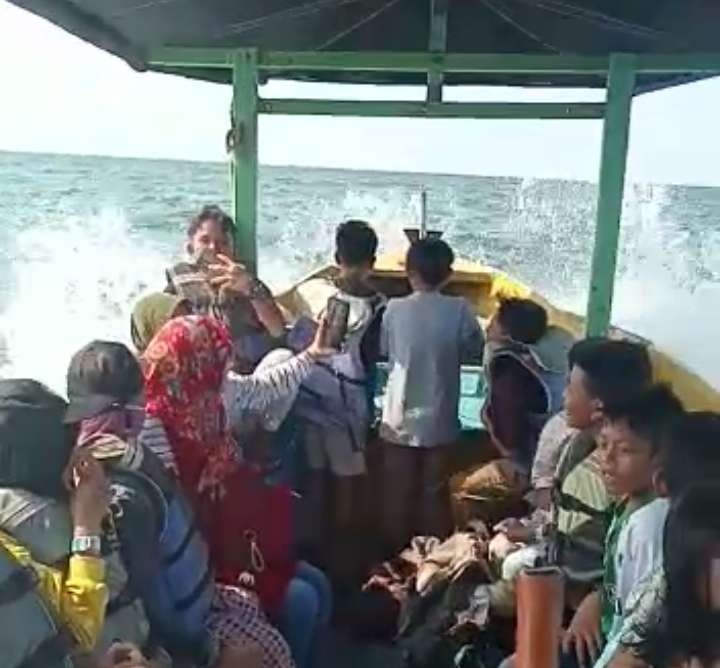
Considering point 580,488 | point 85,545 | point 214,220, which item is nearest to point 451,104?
point 214,220

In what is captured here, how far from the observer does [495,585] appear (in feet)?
10.5

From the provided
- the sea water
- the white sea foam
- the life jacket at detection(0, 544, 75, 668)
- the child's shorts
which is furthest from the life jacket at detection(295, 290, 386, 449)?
the sea water

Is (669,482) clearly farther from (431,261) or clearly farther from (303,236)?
(303,236)

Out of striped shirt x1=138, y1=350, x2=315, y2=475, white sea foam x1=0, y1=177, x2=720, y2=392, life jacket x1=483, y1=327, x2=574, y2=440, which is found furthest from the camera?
white sea foam x1=0, y1=177, x2=720, y2=392

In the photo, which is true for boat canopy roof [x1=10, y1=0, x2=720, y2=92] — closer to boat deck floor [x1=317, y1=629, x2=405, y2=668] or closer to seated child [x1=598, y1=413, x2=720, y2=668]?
seated child [x1=598, y1=413, x2=720, y2=668]

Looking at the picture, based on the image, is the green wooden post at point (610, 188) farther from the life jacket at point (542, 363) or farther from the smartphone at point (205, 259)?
the smartphone at point (205, 259)

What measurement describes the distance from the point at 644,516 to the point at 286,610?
108 cm

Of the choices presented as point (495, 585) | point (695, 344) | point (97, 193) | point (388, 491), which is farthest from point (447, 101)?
point (97, 193)

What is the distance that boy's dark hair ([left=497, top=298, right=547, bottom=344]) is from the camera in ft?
13.3

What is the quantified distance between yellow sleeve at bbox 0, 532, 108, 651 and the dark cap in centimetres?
56

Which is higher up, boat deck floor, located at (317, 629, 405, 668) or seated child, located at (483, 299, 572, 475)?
seated child, located at (483, 299, 572, 475)

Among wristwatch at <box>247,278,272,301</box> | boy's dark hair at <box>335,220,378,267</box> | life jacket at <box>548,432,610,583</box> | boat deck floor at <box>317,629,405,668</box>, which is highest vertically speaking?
boy's dark hair at <box>335,220,378,267</box>

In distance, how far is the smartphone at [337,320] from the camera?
3907 millimetres

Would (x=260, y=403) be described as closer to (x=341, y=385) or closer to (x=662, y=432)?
(x=341, y=385)
